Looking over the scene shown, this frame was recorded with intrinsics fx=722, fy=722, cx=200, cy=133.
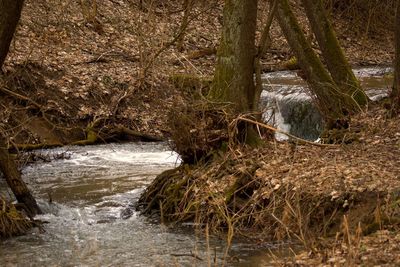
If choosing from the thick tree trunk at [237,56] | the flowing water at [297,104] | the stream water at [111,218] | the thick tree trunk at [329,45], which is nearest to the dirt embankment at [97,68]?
the stream water at [111,218]

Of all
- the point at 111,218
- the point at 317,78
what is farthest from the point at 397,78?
the point at 111,218

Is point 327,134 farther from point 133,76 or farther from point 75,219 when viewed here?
point 133,76

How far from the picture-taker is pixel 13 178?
977cm

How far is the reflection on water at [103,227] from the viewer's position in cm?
817

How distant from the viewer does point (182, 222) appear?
32.6 ft

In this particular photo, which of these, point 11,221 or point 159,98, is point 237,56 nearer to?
→ point 11,221

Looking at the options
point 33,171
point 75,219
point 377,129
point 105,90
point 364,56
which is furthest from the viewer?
point 364,56

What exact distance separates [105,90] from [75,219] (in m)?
7.82

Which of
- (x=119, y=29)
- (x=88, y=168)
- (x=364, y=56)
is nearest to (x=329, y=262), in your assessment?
(x=88, y=168)

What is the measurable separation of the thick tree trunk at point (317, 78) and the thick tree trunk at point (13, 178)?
518 cm

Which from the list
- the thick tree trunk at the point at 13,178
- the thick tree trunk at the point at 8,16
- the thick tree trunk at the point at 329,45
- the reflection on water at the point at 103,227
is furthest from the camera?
the thick tree trunk at the point at 329,45

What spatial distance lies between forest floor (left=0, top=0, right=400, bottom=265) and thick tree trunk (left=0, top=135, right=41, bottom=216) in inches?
43.4

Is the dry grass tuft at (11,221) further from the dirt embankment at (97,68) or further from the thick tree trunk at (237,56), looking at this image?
the thick tree trunk at (237,56)

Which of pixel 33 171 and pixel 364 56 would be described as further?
pixel 364 56
